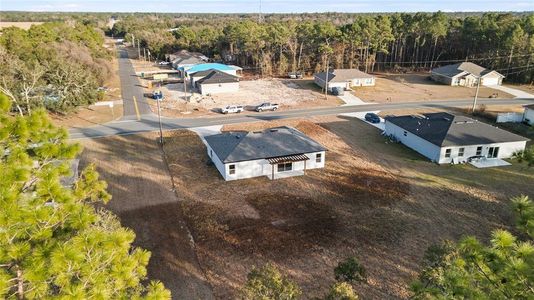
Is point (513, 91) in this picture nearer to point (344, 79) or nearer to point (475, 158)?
point (344, 79)

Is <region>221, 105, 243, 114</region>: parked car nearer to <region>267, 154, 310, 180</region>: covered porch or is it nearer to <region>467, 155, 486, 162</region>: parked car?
<region>267, 154, 310, 180</region>: covered porch

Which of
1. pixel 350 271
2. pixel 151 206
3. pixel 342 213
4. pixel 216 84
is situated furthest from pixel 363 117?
pixel 350 271

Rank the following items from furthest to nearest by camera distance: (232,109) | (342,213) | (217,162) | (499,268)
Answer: (232,109) → (217,162) → (342,213) → (499,268)

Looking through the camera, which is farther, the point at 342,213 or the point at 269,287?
the point at 342,213

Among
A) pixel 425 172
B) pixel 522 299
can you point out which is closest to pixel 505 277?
pixel 522 299

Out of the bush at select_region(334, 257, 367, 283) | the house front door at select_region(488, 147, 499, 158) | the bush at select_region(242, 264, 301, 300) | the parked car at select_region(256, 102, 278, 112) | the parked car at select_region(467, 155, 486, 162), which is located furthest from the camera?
the parked car at select_region(256, 102, 278, 112)

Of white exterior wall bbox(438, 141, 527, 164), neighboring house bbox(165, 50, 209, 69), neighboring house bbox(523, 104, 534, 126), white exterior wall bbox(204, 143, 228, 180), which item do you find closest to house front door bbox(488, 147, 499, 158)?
white exterior wall bbox(438, 141, 527, 164)

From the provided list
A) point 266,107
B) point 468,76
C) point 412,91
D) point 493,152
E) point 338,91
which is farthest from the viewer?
point 468,76
